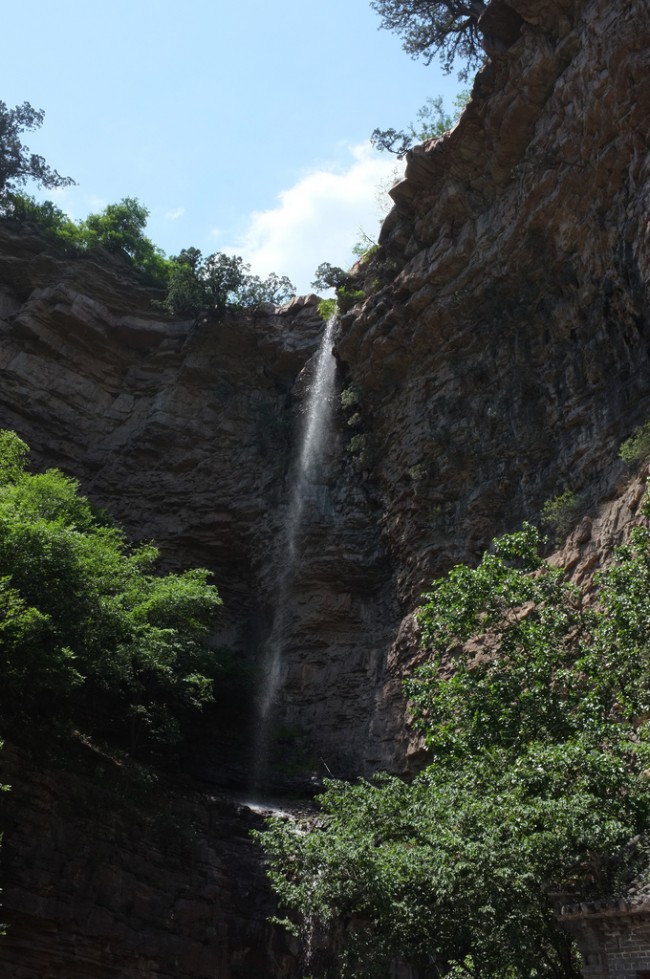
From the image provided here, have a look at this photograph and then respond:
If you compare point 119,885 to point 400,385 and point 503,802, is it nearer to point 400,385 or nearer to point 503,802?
point 503,802

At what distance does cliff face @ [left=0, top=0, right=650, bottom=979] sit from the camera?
19.2 m

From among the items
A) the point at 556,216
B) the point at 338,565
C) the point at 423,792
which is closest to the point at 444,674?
the point at 338,565

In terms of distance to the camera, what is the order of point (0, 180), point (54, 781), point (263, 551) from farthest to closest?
point (0, 180)
point (263, 551)
point (54, 781)

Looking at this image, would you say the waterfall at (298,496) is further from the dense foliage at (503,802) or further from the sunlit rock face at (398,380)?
the dense foliage at (503,802)

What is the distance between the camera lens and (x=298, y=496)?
26422 millimetres

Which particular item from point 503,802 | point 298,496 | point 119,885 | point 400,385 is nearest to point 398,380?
point 400,385

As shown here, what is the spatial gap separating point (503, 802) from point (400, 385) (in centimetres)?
1662

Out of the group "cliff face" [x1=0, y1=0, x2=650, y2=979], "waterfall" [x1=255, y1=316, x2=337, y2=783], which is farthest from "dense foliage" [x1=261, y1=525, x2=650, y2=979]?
"waterfall" [x1=255, y1=316, x2=337, y2=783]

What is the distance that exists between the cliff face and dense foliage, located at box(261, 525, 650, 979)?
5235 mm

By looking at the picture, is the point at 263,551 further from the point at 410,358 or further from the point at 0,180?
the point at 0,180

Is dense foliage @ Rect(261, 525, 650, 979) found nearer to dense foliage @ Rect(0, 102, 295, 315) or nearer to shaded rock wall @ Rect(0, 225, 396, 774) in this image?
shaded rock wall @ Rect(0, 225, 396, 774)

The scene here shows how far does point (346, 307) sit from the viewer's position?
27516mm

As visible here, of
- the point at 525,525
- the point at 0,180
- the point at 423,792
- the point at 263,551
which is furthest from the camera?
the point at 0,180

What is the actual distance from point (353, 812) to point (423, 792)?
1.00 metres
